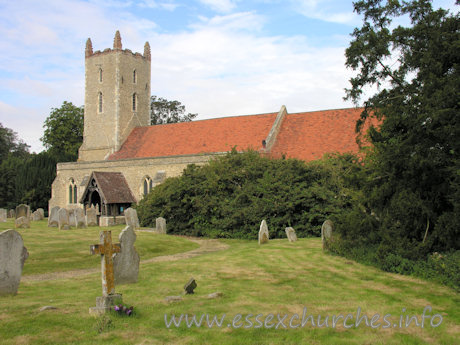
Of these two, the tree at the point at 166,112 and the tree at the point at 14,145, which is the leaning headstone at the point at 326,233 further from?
the tree at the point at 14,145

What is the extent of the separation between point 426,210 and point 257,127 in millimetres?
20590

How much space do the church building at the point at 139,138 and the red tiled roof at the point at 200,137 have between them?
0.08m

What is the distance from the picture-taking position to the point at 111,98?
35.8 metres

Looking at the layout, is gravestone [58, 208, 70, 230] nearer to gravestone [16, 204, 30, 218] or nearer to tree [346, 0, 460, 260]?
gravestone [16, 204, 30, 218]

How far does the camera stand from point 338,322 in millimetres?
6078

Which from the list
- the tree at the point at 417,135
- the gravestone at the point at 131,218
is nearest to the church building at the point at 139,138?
the gravestone at the point at 131,218

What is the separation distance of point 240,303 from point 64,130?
1670 inches

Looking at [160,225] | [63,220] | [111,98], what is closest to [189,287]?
[160,225]

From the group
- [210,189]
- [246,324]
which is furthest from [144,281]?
[210,189]

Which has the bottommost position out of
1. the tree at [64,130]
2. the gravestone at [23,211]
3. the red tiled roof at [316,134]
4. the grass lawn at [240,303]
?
the grass lawn at [240,303]

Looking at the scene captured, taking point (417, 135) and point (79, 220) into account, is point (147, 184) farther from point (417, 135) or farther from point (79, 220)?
point (417, 135)

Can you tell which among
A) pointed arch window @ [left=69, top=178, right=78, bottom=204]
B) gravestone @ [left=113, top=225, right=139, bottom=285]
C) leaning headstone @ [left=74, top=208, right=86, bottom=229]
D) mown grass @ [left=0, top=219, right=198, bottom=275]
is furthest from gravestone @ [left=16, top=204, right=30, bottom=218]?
gravestone @ [left=113, top=225, right=139, bottom=285]

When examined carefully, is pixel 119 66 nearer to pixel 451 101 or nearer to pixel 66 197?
pixel 66 197

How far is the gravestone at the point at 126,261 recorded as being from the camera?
8.74m
